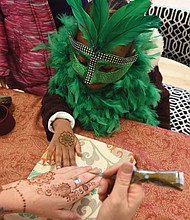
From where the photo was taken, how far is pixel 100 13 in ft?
2.73

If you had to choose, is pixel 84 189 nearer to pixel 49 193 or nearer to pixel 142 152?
pixel 49 193

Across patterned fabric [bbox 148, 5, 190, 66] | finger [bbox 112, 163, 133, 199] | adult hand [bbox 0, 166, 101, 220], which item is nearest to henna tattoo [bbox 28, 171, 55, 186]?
adult hand [bbox 0, 166, 101, 220]

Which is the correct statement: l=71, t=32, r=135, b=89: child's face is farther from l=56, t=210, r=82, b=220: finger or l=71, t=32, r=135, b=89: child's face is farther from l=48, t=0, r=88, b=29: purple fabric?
l=56, t=210, r=82, b=220: finger

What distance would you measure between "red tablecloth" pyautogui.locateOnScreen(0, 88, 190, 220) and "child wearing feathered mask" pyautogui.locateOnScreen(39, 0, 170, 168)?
53 millimetres

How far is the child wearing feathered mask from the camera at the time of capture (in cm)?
85

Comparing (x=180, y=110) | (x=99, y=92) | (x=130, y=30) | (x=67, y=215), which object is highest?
(x=130, y=30)

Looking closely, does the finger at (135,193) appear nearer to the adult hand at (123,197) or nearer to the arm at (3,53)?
the adult hand at (123,197)

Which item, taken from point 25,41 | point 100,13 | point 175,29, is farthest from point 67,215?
point 175,29

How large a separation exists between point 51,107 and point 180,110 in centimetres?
62

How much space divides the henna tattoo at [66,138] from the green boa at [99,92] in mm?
83

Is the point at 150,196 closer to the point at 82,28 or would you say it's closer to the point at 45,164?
the point at 45,164

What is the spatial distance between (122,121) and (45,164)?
32 centimetres

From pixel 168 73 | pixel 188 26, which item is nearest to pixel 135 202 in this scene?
pixel 168 73

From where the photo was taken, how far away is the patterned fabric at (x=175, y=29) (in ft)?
5.54
